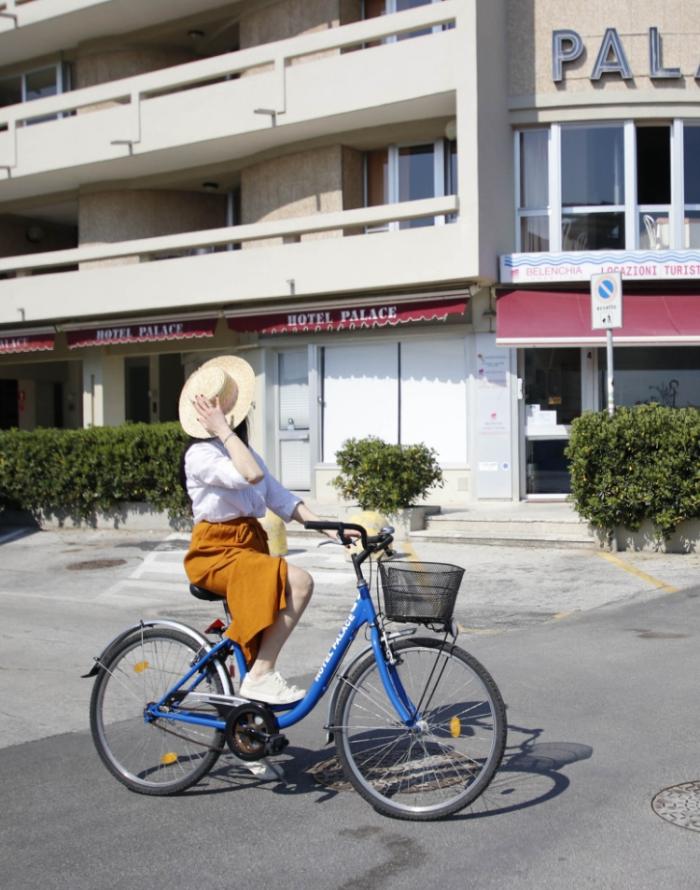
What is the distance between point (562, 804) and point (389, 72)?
48.8 feet

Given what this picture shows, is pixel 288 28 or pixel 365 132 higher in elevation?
pixel 288 28

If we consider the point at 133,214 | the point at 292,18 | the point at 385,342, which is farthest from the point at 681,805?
the point at 133,214

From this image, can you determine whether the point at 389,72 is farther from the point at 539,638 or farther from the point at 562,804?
the point at 562,804

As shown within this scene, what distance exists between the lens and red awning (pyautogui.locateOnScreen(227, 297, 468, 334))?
1698cm

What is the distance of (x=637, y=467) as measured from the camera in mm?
12562

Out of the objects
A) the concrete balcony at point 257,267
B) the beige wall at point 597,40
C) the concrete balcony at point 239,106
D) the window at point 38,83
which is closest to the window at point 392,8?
the concrete balcony at point 239,106

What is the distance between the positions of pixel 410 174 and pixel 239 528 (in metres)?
14.9

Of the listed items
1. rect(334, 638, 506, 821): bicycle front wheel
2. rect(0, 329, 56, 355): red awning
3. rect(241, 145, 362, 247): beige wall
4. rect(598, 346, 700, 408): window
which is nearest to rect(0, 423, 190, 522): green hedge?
rect(0, 329, 56, 355): red awning

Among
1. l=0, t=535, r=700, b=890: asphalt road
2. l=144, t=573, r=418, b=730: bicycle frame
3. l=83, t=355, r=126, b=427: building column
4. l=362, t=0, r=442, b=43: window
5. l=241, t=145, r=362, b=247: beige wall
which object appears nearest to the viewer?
l=0, t=535, r=700, b=890: asphalt road

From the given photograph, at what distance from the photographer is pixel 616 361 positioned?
17.5 meters

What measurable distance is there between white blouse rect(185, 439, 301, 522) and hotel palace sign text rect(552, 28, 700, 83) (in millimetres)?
14210

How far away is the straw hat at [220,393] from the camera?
4988 millimetres

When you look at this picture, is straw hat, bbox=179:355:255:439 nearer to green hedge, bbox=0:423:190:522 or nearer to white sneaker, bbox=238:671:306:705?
white sneaker, bbox=238:671:306:705

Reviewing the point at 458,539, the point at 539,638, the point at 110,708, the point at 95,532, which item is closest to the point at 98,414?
the point at 95,532
